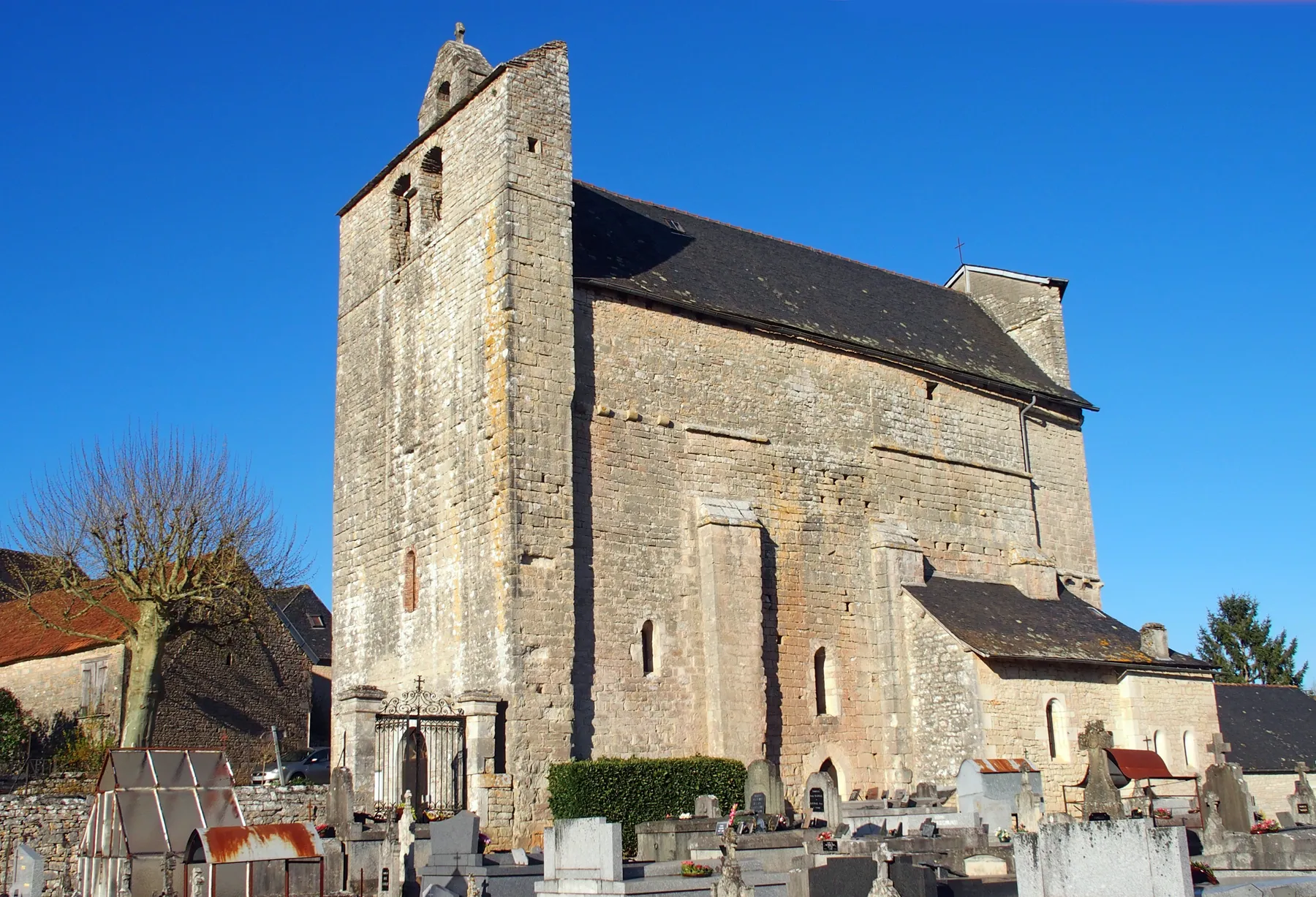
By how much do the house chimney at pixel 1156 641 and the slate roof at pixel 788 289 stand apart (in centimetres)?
565

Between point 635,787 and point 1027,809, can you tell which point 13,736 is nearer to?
point 635,787

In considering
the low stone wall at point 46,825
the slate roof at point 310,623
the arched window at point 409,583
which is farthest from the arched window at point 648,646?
the slate roof at point 310,623

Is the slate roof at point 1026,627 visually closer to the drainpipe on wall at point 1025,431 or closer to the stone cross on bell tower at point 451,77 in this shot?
the drainpipe on wall at point 1025,431

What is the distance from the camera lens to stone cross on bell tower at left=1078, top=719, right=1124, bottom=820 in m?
14.3

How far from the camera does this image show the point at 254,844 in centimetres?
1254

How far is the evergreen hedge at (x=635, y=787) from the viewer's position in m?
15.9

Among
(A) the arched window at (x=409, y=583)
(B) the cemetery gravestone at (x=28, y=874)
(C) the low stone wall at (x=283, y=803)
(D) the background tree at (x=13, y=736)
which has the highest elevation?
(A) the arched window at (x=409, y=583)

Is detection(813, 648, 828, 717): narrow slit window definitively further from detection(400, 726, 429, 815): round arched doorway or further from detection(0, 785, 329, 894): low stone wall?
detection(0, 785, 329, 894): low stone wall

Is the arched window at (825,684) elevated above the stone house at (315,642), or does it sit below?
below

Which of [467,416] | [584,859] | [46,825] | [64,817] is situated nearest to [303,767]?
[64,817]

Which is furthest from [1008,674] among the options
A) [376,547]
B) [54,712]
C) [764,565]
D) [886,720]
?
[54,712]

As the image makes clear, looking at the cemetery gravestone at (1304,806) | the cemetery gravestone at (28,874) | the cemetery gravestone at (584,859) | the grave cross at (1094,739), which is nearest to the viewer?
the cemetery gravestone at (584,859)

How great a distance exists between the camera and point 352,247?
22.0 meters

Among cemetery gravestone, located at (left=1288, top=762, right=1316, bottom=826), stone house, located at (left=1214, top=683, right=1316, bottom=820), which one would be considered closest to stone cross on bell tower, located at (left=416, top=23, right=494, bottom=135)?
cemetery gravestone, located at (left=1288, top=762, right=1316, bottom=826)
